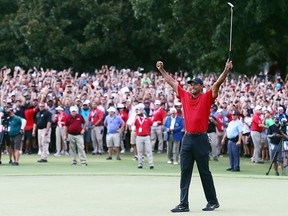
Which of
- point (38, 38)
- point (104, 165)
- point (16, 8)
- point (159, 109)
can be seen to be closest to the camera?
point (104, 165)

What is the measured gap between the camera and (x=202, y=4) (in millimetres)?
41500

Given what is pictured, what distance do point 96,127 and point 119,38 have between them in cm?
1679

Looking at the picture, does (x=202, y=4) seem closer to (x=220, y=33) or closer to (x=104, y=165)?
(x=220, y=33)

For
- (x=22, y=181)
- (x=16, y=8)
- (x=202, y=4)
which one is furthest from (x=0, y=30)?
(x=22, y=181)

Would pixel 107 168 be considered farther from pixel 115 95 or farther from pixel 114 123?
pixel 115 95

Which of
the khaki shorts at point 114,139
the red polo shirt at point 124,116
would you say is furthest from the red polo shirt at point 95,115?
the khaki shorts at point 114,139

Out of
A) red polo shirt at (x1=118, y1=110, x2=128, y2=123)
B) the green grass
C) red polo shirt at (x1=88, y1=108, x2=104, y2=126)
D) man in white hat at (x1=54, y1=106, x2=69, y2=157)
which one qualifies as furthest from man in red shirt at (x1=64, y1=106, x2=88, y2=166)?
red polo shirt at (x1=88, y1=108, x2=104, y2=126)

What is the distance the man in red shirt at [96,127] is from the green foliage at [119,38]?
9736 mm

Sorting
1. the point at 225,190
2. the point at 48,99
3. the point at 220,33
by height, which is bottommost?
the point at 225,190

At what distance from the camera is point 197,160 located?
51.5 feet

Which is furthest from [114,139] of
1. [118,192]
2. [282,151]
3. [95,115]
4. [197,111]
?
[197,111]

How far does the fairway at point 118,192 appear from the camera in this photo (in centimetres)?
1567

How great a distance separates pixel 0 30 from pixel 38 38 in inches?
133

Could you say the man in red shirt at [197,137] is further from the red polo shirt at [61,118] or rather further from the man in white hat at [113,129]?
the red polo shirt at [61,118]
